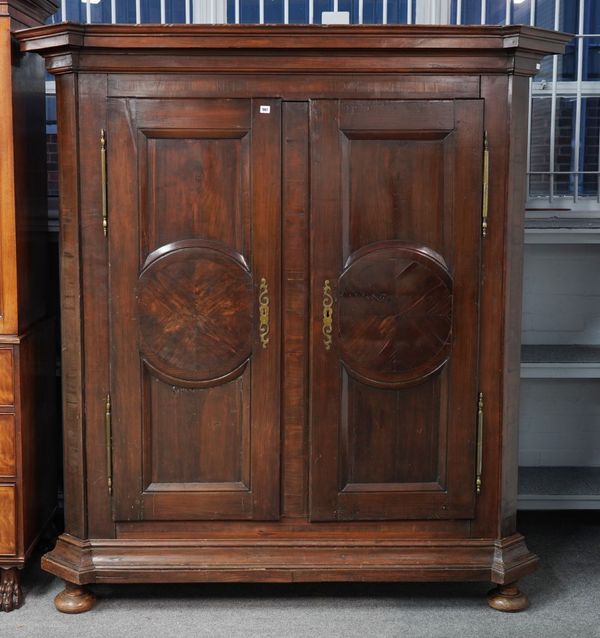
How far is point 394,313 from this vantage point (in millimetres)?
2668

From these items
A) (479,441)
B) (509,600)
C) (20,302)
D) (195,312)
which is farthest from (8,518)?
(509,600)

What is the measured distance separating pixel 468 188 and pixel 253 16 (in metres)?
1.31

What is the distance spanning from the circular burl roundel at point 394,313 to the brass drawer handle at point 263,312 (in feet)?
0.69

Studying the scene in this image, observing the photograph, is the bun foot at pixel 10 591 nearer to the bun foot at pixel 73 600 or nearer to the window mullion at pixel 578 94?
the bun foot at pixel 73 600

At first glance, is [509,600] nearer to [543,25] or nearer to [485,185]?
[485,185]

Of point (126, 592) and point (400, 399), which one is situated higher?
point (400, 399)

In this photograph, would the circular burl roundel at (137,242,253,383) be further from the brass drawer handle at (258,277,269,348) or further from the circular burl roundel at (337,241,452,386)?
the circular burl roundel at (337,241,452,386)

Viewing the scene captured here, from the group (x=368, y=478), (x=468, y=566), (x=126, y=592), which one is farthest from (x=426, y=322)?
(x=126, y=592)

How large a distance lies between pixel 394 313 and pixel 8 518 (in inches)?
51.7

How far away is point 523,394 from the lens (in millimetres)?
3676

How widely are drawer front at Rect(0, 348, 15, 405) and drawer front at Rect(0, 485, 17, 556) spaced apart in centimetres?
27

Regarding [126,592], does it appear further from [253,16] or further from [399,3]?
[399,3]

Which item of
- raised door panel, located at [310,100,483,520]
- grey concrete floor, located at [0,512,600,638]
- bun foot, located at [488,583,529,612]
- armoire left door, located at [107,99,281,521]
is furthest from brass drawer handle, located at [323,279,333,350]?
bun foot, located at [488,583,529,612]

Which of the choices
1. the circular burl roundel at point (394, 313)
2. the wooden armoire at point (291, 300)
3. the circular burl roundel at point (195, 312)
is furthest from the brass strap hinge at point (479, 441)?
the circular burl roundel at point (195, 312)
